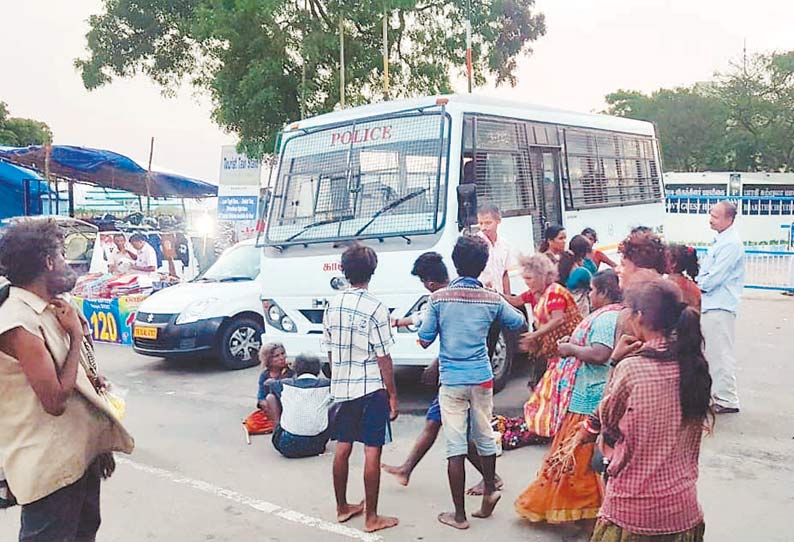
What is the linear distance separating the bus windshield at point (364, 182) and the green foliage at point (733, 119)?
36.4 metres

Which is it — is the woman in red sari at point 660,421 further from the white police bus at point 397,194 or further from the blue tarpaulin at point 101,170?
the blue tarpaulin at point 101,170

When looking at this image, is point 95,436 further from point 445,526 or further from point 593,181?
point 593,181

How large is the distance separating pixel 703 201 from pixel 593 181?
46.4 ft

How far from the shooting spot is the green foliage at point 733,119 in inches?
1531

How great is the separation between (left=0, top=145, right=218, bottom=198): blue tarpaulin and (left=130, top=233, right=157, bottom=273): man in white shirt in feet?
16.4

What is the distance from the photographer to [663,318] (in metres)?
2.63

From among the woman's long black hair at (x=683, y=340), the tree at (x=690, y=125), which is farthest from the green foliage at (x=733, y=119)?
the woman's long black hair at (x=683, y=340)

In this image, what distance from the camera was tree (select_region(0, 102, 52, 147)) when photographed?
118 feet

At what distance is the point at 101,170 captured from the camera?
17062 millimetres

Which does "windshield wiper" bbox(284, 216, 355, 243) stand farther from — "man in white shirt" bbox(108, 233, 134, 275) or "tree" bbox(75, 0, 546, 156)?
"tree" bbox(75, 0, 546, 156)

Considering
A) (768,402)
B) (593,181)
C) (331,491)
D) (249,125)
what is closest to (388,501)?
(331,491)

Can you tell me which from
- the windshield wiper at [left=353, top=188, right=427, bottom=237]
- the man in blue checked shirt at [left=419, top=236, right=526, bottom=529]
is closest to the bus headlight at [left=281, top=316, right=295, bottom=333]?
the windshield wiper at [left=353, top=188, right=427, bottom=237]

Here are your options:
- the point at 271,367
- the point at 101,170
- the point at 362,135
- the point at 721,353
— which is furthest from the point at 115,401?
the point at 101,170

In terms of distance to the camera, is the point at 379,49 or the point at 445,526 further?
the point at 379,49
